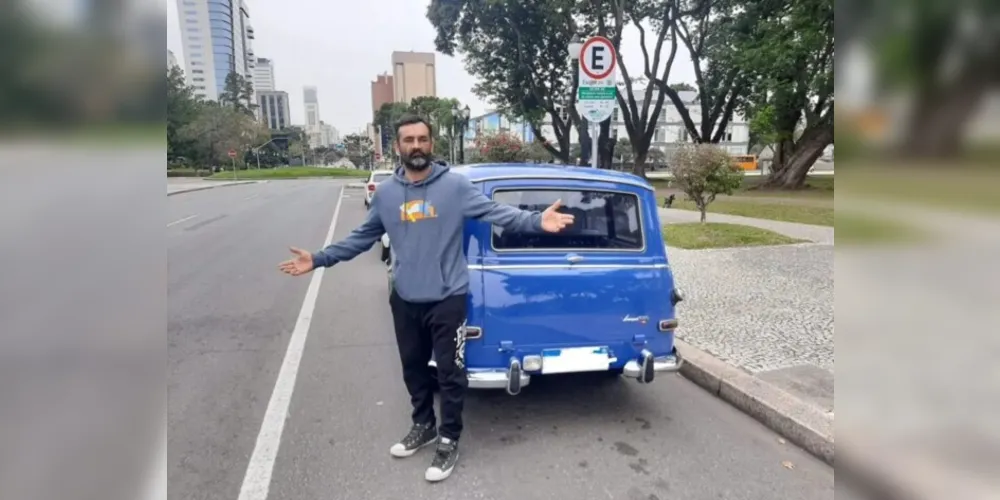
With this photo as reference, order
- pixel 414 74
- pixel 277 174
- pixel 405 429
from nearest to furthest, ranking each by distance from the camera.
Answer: pixel 405 429 → pixel 277 174 → pixel 414 74

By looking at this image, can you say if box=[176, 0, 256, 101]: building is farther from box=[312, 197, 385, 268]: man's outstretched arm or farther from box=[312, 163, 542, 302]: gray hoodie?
box=[312, 197, 385, 268]: man's outstretched arm

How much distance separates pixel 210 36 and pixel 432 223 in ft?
6.35

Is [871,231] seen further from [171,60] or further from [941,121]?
[171,60]

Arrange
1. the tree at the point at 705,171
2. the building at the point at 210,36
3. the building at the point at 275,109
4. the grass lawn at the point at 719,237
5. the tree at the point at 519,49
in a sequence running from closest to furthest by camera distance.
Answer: the building at the point at 210,36 < the grass lawn at the point at 719,237 < the tree at the point at 705,171 < the tree at the point at 519,49 < the building at the point at 275,109

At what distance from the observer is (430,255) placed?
10.3 ft

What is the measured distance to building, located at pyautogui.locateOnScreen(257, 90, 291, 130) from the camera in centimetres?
8985

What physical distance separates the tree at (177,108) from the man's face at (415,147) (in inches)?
60.8

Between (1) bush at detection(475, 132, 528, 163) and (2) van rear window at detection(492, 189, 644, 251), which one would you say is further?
(1) bush at detection(475, 132, 528, 163)

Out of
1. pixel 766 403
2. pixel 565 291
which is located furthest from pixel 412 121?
pixel 766 403

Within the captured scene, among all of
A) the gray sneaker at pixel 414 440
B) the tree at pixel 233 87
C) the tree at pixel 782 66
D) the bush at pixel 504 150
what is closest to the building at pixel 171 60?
the tree at pixel 233 87

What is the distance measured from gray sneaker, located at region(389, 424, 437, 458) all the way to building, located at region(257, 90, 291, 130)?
9281 cm

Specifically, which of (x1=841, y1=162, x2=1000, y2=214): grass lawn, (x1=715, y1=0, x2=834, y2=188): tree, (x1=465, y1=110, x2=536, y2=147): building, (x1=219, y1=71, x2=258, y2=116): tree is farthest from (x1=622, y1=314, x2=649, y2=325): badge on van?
(x1=465, y1=110, x2=536, y2=147): building

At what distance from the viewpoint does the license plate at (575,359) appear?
3.60m

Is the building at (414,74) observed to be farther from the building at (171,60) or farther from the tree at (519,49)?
the building at (171,60)
